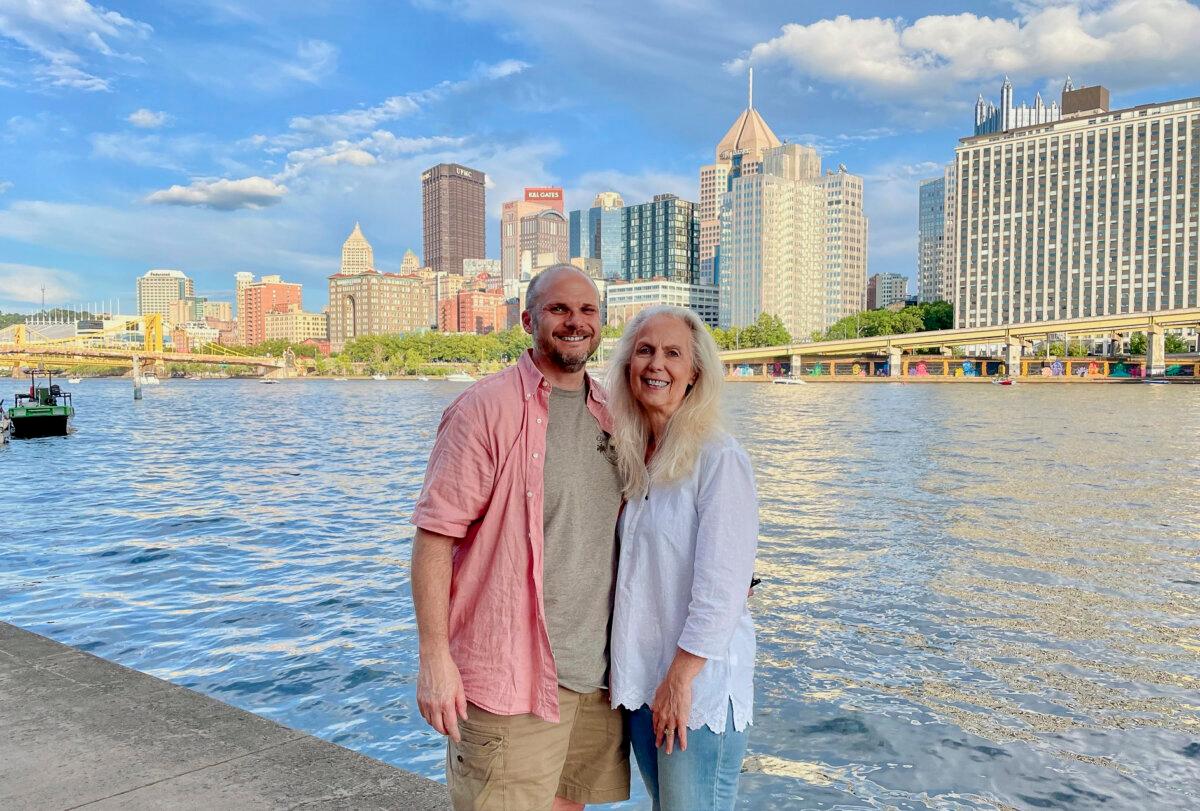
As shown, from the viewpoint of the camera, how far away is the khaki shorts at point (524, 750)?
2.57 m

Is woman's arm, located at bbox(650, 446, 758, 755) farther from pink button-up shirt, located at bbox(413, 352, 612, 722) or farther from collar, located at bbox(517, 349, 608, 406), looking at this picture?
collar, located at bbox(517, 349, 608, 406)

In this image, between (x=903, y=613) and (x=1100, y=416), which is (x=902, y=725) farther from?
(x=1100, y=416)

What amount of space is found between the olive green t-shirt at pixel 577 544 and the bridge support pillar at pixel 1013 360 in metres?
119

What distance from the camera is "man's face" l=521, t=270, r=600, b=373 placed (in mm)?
2693

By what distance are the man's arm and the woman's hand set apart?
0.57 m

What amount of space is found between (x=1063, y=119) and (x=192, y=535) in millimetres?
164630

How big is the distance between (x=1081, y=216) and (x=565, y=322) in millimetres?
158196

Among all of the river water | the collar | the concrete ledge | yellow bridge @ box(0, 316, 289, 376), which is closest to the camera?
the collar

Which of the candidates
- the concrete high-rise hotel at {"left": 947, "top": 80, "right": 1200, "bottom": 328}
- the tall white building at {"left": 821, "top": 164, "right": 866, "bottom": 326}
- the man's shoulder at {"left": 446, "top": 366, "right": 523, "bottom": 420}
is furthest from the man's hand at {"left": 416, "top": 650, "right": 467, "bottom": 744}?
the tall white building at {"left": 821, "top": 164, "right": 866, "bottom": 326}

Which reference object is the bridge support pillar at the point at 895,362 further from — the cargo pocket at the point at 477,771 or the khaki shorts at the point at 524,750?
the cargo pocket at the point at 477,771

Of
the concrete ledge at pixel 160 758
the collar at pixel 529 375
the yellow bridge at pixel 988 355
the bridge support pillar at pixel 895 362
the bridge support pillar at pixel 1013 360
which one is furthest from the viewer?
the bridge support pillar at pixel 895 362

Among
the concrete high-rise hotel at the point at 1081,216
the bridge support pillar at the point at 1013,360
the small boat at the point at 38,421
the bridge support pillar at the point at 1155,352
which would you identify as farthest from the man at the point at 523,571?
the concrete high-rise hotel at the point at 1081,216

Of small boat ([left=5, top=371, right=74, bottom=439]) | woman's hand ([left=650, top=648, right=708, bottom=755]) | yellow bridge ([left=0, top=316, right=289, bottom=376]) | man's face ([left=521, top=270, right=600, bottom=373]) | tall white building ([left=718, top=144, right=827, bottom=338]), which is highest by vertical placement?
tall white building ([left=718, top=144, right=827, bottom=338])

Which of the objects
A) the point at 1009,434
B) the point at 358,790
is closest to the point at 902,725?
the point at 358,790
